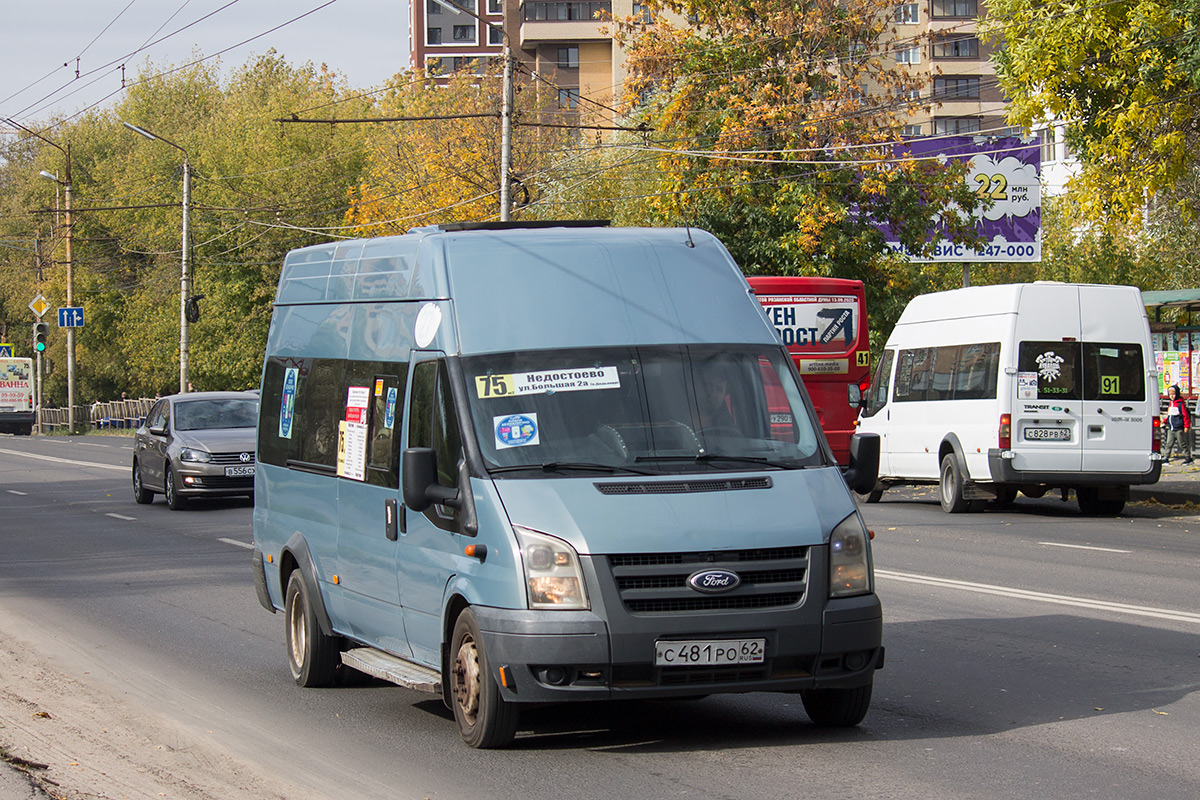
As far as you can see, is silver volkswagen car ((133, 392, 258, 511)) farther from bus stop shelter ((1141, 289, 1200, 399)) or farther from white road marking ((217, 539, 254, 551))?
bus stop shelter ((1141, 289, 1200, 399))

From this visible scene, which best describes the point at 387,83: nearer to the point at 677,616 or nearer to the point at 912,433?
the point at 912,433

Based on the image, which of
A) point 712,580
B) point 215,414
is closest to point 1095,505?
point 215,414

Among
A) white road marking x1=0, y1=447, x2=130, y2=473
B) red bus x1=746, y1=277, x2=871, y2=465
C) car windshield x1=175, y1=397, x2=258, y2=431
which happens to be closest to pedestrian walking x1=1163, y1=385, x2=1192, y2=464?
red bus x1=746, y1=277, x2=871, y2=465

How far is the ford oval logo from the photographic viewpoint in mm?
6355

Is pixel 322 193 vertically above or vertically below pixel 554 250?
above

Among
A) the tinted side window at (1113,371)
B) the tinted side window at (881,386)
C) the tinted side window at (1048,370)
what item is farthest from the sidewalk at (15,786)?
the tinted side window at (881,386)

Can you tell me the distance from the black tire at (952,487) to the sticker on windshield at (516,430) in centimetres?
1441

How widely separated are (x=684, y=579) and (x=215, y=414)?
17.7 meters

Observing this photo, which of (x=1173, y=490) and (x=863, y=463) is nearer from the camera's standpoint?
(x=863, y=463)

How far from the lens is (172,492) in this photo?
21938 millimetres

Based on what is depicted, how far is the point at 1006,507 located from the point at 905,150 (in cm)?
2003

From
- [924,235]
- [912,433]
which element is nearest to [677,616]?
[912,433]

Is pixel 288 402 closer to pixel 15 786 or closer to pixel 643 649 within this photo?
pixel 15 786

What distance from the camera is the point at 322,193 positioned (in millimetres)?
70125
